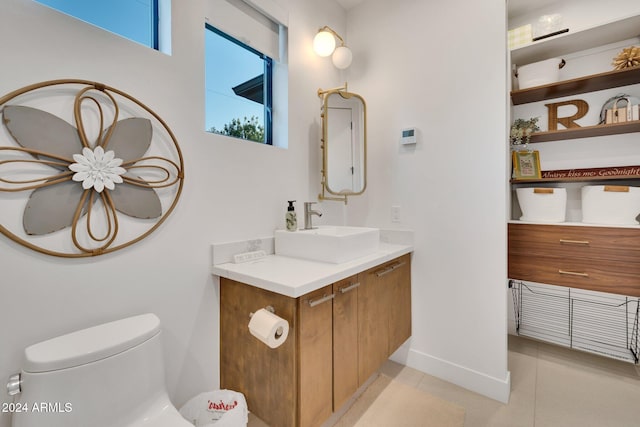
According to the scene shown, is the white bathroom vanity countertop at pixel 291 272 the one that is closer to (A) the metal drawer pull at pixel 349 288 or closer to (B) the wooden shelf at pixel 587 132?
(A) the metal drawer pull at pixel 349 288

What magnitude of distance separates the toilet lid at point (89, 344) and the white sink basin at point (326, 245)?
77 cm

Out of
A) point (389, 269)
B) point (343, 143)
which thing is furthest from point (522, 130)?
point (389, 269)

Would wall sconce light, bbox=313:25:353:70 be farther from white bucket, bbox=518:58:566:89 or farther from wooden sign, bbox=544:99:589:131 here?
wooden sign, bbox=544:99:589:131

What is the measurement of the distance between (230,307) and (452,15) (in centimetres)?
227

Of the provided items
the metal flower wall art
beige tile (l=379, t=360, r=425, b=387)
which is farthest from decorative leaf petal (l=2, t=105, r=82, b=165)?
beige tile (l=379, t=360, r=425, b=387)

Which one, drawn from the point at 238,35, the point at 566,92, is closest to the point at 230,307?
the point at 238,35

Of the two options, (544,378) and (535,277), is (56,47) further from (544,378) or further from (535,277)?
(544,378)

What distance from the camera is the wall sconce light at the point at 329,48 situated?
1953mm

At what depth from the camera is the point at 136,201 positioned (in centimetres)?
115

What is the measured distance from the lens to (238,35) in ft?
5.28

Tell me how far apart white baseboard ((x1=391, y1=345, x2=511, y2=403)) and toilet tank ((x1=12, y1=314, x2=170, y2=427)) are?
5.33ft

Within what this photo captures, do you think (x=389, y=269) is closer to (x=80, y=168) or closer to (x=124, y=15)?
(x=80, y=168)

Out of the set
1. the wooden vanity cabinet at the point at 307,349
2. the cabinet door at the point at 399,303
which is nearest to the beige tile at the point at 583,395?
the cabinet door at the point at 399,303

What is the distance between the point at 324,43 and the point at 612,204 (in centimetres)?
215
